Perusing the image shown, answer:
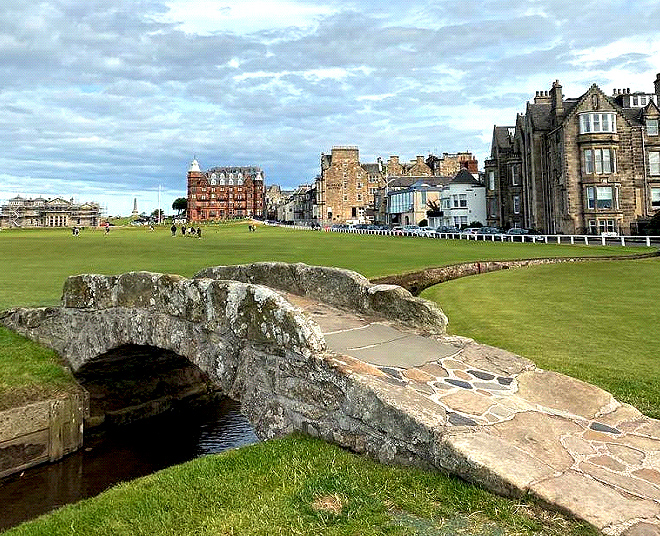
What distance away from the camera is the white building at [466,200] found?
8244cm

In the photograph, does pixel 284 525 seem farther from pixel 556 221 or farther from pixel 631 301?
pixel 556 221

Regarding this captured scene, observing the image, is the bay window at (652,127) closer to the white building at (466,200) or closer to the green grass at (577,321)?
the white building at (466,200)

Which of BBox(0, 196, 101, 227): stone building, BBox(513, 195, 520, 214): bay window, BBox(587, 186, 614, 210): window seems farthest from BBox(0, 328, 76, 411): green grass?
BBox(0, 196, 101, 227): stone building

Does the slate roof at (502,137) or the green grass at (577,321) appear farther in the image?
the slate roof at (502,137)

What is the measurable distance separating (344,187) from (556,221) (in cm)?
8141

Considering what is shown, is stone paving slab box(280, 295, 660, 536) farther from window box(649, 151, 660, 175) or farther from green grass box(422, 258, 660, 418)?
window box(649, 151, 660, 175)

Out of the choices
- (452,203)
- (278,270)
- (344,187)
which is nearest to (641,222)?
(452,203)

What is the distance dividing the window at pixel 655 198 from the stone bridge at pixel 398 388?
57.4 meters

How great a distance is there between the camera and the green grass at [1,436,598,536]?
453 cm

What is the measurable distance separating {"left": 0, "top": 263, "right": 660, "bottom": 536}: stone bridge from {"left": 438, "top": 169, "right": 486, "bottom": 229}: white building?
7448cm

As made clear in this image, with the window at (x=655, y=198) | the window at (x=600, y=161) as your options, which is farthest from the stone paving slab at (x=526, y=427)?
the window at (x=655, y=198)

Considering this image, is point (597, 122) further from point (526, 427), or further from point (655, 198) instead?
point (526, 427)

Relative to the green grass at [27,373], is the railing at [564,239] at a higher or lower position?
higher

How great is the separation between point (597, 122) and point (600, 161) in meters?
4.13
